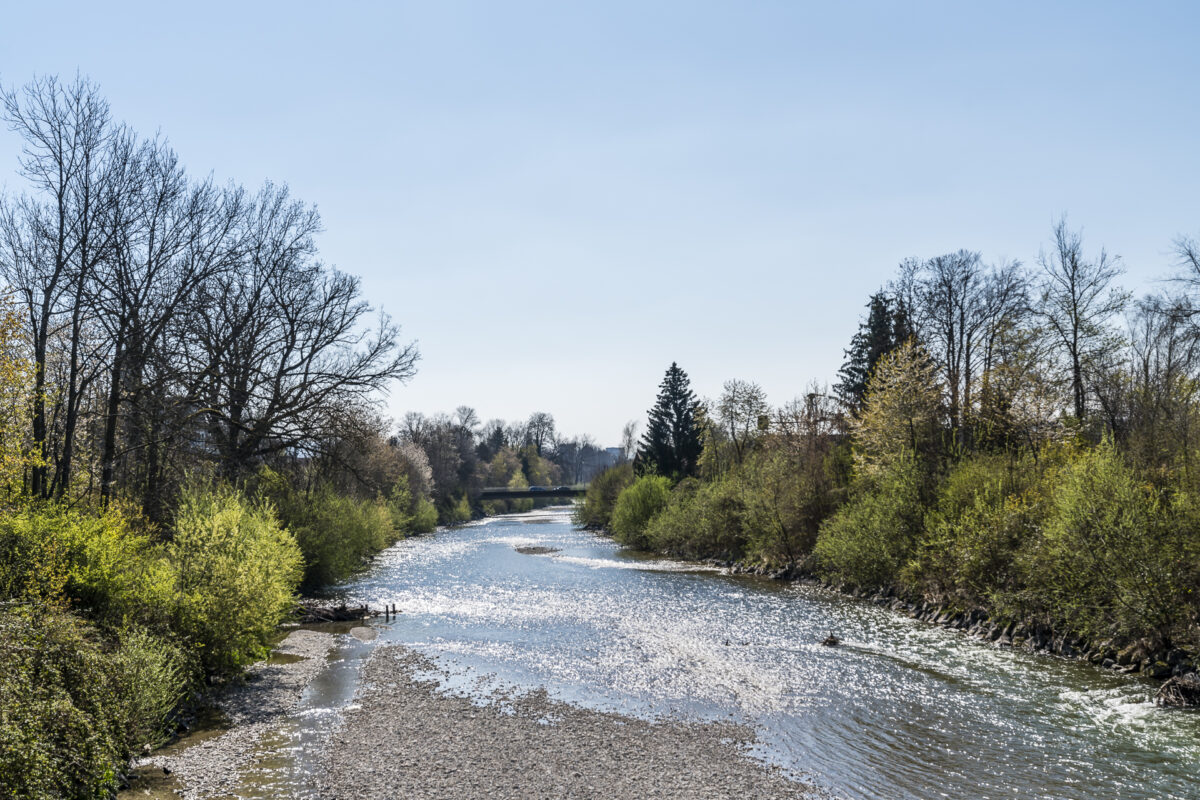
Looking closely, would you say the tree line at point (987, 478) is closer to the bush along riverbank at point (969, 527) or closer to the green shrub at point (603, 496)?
the bush along riverbank at point (969, 527)

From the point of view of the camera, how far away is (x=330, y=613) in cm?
2595

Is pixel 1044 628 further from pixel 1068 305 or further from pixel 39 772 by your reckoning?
pixel 39 772

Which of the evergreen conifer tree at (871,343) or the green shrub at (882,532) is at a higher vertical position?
the evergreen conifer tree at (871,343)

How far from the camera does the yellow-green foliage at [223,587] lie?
15906 millimetres

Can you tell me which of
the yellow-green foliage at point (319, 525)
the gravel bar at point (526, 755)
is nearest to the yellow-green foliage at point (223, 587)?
the gravel bar at point (526, 755)

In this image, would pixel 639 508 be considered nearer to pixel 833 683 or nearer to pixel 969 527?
pixel 969 527

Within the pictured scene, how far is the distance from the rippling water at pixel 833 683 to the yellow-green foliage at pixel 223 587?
4.83m

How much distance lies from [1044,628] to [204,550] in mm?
22070

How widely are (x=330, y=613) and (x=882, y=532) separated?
20963 millimetres

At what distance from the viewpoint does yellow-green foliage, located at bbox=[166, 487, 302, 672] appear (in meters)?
15.9

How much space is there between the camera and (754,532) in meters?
41.1

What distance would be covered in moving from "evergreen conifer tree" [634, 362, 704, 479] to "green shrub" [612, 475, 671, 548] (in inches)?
300

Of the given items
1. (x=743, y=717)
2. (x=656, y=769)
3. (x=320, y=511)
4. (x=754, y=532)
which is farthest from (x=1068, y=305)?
(x=320, y=511)

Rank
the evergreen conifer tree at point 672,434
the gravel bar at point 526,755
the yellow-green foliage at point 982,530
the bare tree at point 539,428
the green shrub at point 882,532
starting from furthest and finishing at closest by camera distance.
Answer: the bare tree at point 539,428 < the evergreen conifer tree at point 672,434 < the green shrub at point 882,532 < the yellow-green foliage at point 982,530 < the gravel bar at point 526,755
